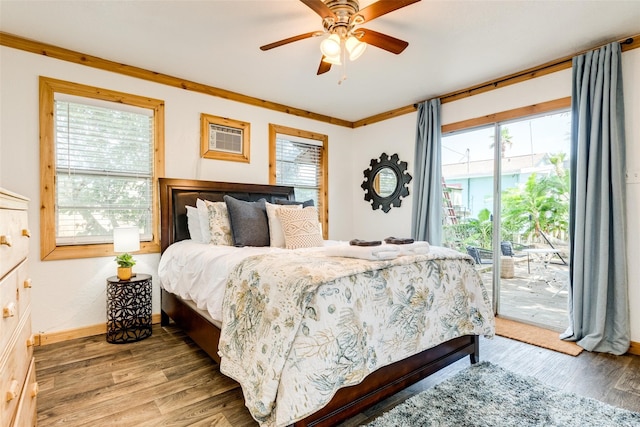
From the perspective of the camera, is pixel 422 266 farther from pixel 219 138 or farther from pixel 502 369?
pixel 219 138

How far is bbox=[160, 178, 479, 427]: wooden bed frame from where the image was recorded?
163cm

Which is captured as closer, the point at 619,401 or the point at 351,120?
the point at 619,401

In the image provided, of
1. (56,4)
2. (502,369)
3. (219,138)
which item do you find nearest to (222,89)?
(219,138)

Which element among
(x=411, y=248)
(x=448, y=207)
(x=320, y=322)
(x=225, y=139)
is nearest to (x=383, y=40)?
(x=411, y=248)

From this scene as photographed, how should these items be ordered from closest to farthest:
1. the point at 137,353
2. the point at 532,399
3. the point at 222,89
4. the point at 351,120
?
the point at 532,399 → the point at 137,353 → the point at 222,89 → the point at 351,120

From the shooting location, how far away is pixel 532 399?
1942 millimetres

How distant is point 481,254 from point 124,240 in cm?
370

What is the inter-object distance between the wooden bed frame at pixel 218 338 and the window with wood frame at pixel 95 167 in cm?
23

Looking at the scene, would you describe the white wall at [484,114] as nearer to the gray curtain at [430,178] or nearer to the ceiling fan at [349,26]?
the gray curtain at [430,178]

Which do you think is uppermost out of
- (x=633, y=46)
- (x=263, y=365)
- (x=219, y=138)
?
(x=633, y=46)

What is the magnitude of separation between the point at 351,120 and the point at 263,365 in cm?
429

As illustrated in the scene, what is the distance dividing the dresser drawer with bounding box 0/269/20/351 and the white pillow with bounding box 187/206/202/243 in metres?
1.95

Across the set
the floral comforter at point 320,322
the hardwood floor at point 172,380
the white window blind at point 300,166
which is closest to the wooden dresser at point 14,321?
the hardwood floor at point 172,380

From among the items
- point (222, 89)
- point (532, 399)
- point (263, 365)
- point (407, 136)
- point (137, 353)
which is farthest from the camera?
point (407, 136)
